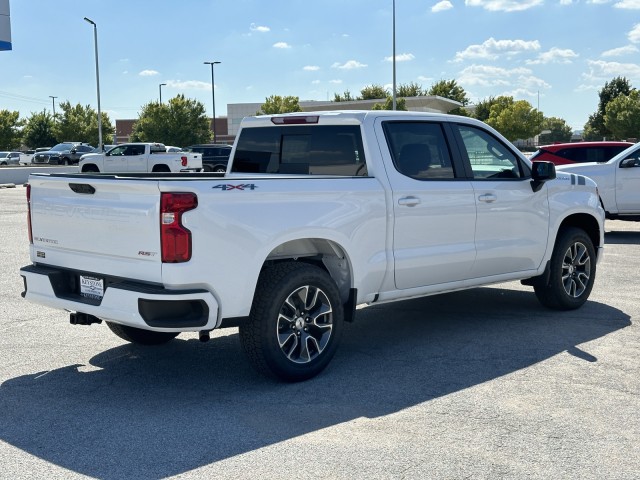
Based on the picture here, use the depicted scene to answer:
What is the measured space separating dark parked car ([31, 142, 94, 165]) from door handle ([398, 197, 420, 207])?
181 feet

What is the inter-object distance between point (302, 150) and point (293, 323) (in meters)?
1.75

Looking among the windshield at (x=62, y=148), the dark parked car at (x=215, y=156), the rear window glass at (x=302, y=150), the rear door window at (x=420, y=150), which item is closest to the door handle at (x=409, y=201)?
the rear door window at (x=420, y=150)

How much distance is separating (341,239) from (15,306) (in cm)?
424

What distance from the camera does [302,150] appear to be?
6.92 metres

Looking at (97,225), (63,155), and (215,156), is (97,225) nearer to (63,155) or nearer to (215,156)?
(215,156)

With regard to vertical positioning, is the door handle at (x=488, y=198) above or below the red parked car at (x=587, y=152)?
below

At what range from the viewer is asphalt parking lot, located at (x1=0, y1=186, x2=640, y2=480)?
14.2 feet

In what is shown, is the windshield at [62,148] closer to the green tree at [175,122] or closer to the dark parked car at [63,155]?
the dark parked car at [63,155]

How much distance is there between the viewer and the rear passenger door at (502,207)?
284 inches

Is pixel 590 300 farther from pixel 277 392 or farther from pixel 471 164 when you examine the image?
pixel 277 392

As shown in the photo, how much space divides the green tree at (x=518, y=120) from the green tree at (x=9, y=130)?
165 feet

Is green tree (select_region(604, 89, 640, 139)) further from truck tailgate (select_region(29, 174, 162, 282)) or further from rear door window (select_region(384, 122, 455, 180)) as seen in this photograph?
truck tailgate (select_region(29, 174, 162, 282))

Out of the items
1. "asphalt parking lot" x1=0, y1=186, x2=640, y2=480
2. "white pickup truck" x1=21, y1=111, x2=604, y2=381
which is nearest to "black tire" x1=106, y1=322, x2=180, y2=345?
A: "white pickup truck" x1=21, y1=111, x2=604, y2=381

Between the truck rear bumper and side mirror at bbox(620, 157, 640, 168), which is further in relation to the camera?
side mirror at bbox(620, 157, 640, 168)
